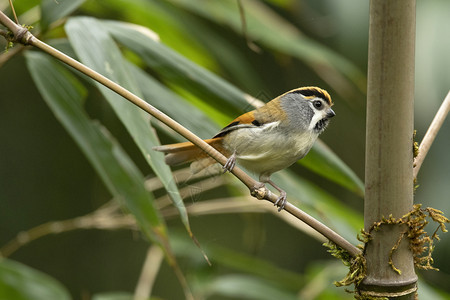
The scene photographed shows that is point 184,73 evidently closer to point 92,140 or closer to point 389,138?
point 92,140

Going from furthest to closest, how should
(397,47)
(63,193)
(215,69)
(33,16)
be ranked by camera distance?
1. (63,193)
2. (215,69)
3. (33,16)
4. (397,47)

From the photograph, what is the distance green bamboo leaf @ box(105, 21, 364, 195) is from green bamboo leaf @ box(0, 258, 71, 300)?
2.00ft

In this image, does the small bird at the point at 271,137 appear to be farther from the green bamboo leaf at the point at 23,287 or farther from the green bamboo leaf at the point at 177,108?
the green bamboo leaf at the point at 23,287

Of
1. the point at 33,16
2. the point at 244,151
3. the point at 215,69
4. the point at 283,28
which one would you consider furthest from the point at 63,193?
the point at 244,151

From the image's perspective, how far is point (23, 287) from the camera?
5.22 ft

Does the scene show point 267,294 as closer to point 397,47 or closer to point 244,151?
point 244,151

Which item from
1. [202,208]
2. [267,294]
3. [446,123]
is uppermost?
[446,123]

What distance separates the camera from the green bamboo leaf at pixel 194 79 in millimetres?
1283

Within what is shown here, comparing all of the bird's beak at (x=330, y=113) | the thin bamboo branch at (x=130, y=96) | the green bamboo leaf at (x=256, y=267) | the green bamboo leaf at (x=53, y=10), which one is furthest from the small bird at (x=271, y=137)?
the green bamboo leaf at (x=256, y=267)

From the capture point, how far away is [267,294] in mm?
2096

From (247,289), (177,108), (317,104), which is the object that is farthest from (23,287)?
(317,104)

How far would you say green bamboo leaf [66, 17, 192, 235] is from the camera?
1.12m

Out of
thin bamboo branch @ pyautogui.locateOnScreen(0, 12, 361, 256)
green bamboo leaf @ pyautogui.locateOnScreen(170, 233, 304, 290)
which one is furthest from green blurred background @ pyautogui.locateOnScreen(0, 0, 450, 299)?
thin bamboo branch @ pyautogui.locateOnScreen(0, 12, 361, 256)

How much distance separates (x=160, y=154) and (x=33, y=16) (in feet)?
2.50
